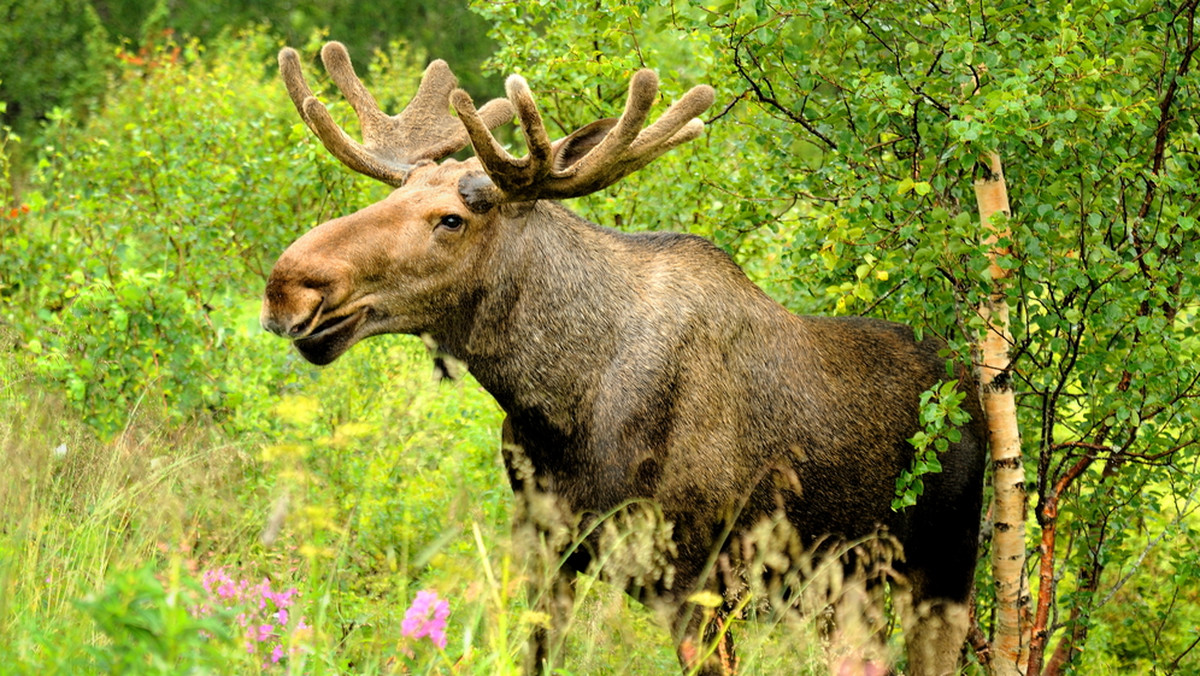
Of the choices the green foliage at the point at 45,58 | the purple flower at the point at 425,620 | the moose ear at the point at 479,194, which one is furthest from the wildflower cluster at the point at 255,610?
the green foliage at the point at 45,58

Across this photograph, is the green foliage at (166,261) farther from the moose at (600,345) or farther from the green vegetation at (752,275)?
the moose at (600,345)

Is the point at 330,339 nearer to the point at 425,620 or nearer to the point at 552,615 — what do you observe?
the point at 552,615

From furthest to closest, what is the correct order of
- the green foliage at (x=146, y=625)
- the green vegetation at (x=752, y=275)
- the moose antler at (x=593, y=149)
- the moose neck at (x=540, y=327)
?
the moose neck at (x=540, y=327)
the moose antler at (x=593, y=149)
the green vegetation at (x=752, y=275)
the green foliage at (x=146, y=625)

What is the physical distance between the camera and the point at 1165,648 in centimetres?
588

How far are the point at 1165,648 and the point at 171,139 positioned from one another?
6779 millimetres

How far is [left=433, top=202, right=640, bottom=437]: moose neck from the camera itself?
427cm

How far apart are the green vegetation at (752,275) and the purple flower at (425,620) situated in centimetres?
6

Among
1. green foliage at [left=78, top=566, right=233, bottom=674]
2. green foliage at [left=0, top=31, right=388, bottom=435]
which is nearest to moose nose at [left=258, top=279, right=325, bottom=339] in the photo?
green foliage at [left=0, top=31, right=388, bottom=435]

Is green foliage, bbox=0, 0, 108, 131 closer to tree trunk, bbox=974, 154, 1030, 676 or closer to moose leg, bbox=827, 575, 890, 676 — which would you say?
moose leg, bbox=827, 575, 890, 676

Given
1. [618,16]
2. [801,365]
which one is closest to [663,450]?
[801,365]

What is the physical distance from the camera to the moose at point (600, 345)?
4.05 metres

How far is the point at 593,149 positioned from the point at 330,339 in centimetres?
101

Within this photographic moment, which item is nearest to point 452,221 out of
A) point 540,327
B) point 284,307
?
point 540,327

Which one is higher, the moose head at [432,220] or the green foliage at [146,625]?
the moose head at [432,220]
